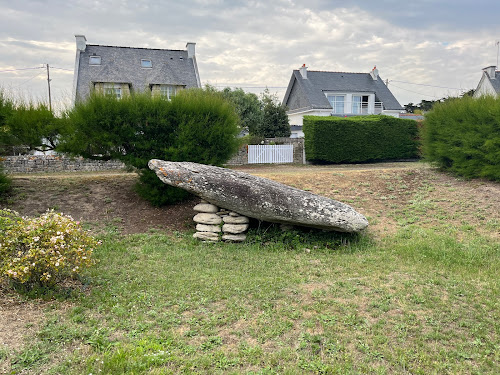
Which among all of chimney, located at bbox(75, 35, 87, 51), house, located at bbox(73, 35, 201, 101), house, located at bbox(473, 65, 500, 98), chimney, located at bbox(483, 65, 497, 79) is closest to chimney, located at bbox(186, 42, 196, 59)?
house, located at bbox(73, 35, 201, 101)

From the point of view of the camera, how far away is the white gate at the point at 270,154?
866 inches

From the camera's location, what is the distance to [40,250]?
4.83 meters

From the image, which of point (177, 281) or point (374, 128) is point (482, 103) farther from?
point (177, 281)

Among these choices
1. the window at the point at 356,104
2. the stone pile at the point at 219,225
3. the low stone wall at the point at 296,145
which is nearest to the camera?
the stone pile at the point at 219,225

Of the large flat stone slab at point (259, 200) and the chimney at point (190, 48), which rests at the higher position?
the chimney at point (190, 48)

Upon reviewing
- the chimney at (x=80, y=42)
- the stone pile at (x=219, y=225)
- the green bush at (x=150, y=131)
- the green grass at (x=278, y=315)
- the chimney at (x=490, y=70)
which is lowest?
the green grass at (x=278, y=315)

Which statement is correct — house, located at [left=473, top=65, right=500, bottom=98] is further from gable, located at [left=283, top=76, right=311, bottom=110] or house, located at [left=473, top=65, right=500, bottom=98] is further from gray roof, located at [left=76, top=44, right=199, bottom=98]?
gray roof, located at [left=76, top=44, right=199, bottom=98]

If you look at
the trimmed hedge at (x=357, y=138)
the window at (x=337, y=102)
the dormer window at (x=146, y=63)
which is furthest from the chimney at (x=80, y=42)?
the window at (x=337, y=102)

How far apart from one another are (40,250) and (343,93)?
32.8 m

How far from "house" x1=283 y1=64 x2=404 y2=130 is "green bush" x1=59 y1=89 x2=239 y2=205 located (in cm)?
2274

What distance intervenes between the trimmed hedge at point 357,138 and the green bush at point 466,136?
651 cm

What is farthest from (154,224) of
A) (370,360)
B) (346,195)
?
(370,360)

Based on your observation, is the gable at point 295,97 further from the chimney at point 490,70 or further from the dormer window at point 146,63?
the chimney at point 490,70

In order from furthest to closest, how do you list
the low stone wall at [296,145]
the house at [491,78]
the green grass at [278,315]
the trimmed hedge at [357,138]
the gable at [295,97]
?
the house at [491,78], the gable at [295,97], the low stone wall at [296,145], the trimmed hedge at [357,138], the green grass at [278,315]
